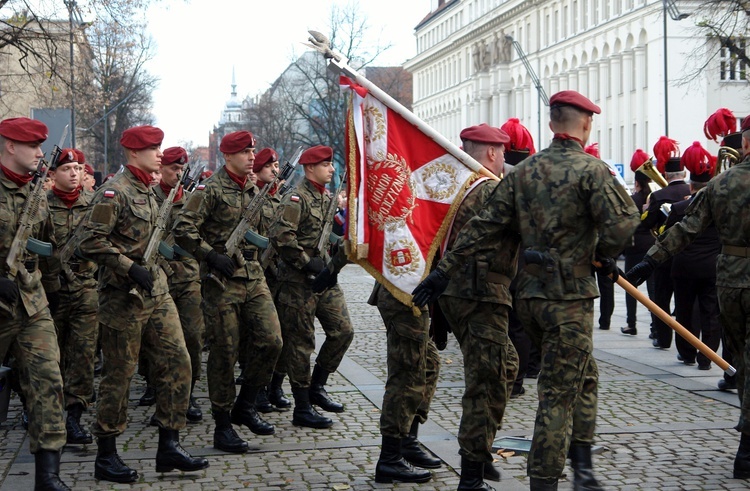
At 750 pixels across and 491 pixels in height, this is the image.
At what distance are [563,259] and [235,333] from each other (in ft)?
9.52

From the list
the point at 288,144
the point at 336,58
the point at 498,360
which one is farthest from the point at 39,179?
the point at 288,144

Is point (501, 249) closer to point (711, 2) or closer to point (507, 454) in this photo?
point (507, 454)

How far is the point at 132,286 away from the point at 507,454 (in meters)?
2.62

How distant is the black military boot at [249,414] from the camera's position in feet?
26.9

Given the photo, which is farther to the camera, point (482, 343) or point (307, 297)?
point (307, 297)

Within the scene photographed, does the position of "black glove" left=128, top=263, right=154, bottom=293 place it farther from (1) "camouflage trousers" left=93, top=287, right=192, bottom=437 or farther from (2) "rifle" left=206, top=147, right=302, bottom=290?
(2) "rifle" left=206, top=147, right=302, bottom=290

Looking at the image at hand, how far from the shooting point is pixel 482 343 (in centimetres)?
630

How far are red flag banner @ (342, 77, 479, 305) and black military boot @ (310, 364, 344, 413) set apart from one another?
2420mm

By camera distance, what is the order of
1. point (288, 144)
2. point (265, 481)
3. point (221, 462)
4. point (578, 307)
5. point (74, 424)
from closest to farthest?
point (578, 307)
point (265, 481)
point (221, 462)
point (74, 424)
point (288, 144)

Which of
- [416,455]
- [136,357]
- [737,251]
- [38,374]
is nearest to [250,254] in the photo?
[136,357]

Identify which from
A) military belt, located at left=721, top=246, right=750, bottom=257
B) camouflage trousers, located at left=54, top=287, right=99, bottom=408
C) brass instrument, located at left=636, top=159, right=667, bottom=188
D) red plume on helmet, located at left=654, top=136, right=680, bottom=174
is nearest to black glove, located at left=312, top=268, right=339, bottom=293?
camouflage trousers, located at left=54, top=287, right=99, bottom=408

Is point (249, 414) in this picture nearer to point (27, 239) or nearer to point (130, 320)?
point (130, 320)

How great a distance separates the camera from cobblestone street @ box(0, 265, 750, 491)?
6789 mm

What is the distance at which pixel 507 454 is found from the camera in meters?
7.37
